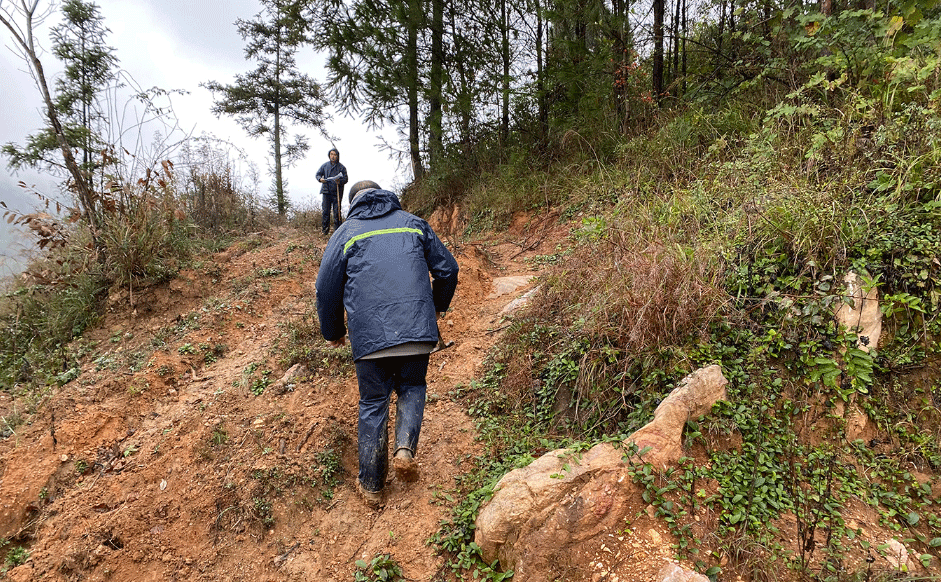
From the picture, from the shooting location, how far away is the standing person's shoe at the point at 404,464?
2.44m

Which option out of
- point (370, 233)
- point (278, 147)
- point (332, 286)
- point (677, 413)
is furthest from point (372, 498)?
point (278, 147)

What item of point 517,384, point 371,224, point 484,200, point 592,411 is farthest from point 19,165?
point 592,411

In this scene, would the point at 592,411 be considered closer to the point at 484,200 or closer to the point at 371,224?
the point at 371,224

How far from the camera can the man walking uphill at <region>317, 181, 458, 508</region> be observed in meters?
2.49

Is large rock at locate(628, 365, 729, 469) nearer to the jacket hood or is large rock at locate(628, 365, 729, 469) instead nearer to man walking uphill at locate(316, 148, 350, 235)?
the jacket hood

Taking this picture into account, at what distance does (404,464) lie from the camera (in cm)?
244

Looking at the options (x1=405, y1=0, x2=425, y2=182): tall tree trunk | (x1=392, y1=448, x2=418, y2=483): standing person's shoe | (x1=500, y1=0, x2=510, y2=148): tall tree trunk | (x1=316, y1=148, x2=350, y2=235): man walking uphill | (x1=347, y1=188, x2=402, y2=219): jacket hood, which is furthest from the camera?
(x1=316, y1=148, x2=350, y2=235): man walking uphill

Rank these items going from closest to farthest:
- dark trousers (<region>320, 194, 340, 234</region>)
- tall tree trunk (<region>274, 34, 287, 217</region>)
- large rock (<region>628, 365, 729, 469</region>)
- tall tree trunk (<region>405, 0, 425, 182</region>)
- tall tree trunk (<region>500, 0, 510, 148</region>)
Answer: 1. large rock (<region>628, 365, 729, 469</region>)
2. tall tree trunk (<region>405, 0, 425, 182</region>)
3. tall tree trunk (<region>500, 0, 510, 148</region>)
4. dark trousers (<region>320, 194, 340, 234</region>)
5. tall tree trunk (<region>274, 34, 287, 217</region>)

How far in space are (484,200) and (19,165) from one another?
8.35 m

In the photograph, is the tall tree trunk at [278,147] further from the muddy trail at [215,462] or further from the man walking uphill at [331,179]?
the muddy trail at [215,462]

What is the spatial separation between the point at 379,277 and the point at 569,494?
5.20ft

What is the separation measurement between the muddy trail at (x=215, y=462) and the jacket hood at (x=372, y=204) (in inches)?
61.3

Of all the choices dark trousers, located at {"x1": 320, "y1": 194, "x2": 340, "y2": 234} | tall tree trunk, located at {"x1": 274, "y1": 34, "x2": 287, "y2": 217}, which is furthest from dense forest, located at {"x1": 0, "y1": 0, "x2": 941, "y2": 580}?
tall tree trunk, located at {"x1": 274, "y1": 34, "x2": 287, "y2": 217}

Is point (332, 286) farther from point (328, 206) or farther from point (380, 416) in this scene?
point (328, 206)
